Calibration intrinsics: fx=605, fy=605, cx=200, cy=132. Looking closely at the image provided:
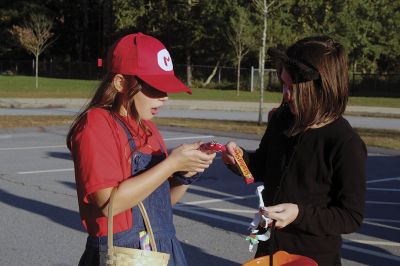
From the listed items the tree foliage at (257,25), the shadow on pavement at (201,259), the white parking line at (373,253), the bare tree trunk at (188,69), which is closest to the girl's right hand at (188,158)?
the shadow on pavement at (201,259)

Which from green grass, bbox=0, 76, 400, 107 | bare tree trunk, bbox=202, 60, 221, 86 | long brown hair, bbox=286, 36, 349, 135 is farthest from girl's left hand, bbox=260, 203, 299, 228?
bare tree trunk, bbox=202, 60, 221, 86

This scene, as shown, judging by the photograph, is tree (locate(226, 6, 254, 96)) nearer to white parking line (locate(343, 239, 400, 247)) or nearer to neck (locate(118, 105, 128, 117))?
white parking line (locate(343, 239, 400, 247))

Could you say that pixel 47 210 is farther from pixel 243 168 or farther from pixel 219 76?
pixel 219 76

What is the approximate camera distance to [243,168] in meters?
2.53

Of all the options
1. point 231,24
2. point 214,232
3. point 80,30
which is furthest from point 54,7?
point 214,232

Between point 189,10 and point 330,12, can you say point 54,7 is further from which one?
point 330,12

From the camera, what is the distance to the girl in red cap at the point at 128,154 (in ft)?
7.26

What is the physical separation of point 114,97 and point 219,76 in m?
42.7

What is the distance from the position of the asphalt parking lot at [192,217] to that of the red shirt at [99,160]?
318cm

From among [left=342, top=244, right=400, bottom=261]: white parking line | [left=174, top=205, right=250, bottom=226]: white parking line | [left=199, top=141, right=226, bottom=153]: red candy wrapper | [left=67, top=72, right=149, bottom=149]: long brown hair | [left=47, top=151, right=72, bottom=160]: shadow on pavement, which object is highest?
[left=67, top=72, right=149, bottom=149]: long brown hair

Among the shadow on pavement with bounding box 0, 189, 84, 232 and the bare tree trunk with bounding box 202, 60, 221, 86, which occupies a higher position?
the bare tree trunk with bounding box 202, 60, 221, 86

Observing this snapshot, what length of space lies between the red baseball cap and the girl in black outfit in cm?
47

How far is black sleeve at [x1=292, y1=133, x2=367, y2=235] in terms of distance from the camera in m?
2.44

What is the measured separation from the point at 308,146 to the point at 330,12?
40.4 m
